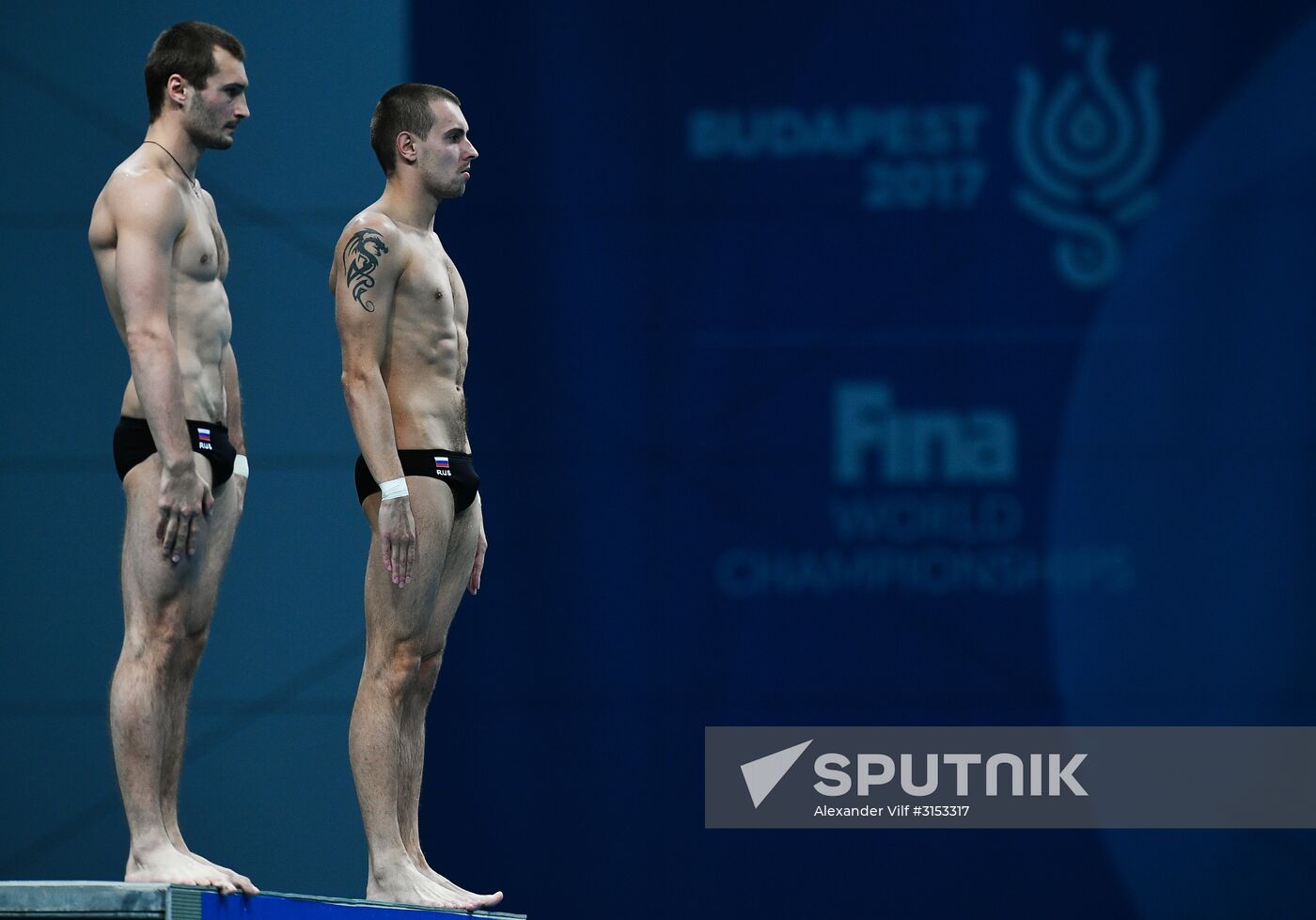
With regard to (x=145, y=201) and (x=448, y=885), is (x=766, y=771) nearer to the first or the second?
(x=448, y=885)

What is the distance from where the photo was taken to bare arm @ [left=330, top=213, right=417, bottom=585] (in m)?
4.25

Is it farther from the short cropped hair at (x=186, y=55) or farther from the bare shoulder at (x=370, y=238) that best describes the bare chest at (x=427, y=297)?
the short cropped hair at (x=186, y=55)

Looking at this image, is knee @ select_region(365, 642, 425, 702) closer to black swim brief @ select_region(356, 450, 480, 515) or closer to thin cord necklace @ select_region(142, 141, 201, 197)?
black swim brief @ select_region(356, 450, 480, 515)

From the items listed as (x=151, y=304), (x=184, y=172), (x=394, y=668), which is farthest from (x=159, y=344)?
(x=394, y=668)

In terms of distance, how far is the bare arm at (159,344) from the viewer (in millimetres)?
3990

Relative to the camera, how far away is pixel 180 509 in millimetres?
4008

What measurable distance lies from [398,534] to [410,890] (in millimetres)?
911

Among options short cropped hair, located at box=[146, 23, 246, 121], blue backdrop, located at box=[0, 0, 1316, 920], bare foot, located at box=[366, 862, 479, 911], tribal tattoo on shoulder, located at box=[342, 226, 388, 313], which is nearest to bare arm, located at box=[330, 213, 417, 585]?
tribal tattoo on shoulder, located at box=[342, 226, 388, 313]

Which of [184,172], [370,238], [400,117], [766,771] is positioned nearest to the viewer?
[184,172]

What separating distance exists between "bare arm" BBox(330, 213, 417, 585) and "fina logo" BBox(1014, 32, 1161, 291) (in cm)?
316

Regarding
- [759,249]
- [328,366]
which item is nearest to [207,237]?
A: [328,366]

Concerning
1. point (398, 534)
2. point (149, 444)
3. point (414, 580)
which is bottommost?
point (414, 580)

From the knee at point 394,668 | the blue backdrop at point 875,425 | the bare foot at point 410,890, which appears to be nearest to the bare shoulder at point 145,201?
the knee at point 394,668

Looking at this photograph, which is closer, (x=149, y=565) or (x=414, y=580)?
(x=149, y=565)
